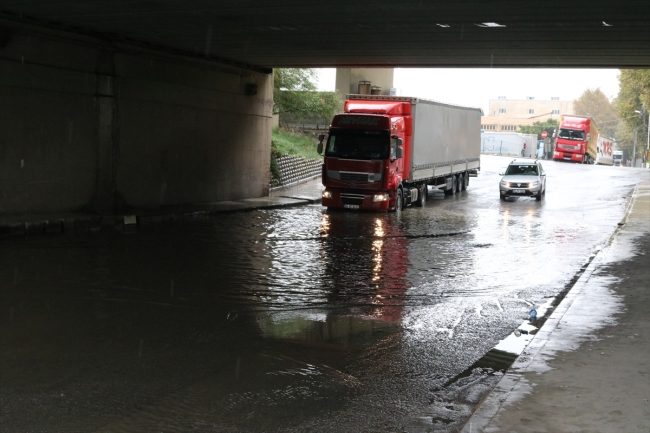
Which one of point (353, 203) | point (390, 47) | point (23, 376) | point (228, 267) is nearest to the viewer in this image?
point (23, 376)

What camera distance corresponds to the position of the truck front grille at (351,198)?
25734 millimetres

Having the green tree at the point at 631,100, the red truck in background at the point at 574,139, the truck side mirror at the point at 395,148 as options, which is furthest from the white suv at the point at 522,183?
the red truck in background at the point at 574,139

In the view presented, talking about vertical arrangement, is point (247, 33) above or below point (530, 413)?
above

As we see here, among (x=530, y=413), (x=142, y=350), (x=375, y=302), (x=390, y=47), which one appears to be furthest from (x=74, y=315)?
(x=390, y=47)

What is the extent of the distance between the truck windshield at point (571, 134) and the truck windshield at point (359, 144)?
45.5 meters

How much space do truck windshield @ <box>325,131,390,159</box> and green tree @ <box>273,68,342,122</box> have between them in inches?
623

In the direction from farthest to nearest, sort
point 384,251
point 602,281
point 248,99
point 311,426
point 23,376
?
point 248,99, point 384,251, point 602,281, point 23,376, point 311,426

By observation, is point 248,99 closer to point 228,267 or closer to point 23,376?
point 228,267

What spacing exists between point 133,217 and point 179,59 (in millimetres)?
6102

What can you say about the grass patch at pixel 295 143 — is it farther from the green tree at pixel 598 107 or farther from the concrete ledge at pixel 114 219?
the green tree at pixel 598 107

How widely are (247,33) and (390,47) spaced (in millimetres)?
4239

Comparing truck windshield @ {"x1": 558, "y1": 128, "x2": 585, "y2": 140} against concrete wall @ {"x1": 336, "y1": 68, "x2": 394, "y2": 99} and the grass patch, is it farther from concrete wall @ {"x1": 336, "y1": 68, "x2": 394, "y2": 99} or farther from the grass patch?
the grass patch

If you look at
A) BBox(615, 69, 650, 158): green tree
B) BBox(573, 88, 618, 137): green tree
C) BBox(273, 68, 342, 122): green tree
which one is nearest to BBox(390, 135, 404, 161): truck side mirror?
BBox(273, 68, 342, 122): green tree

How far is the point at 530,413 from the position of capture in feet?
19.6
